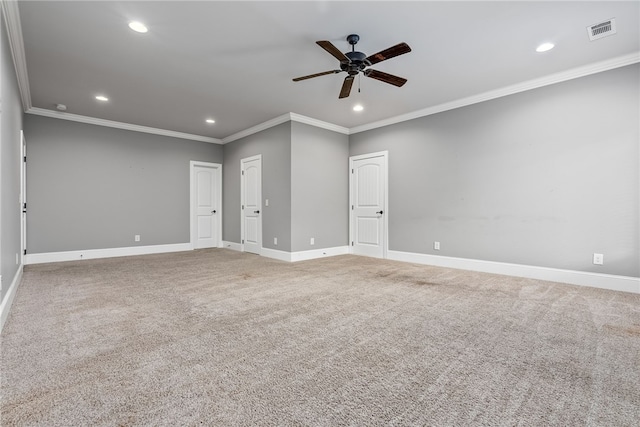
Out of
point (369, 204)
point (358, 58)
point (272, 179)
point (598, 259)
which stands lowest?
point (598, 259)

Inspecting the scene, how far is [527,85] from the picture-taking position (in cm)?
412

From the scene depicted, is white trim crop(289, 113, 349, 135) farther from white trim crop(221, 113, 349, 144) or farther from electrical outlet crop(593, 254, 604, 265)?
electrical outlet crop(593, 254, 604, 265)

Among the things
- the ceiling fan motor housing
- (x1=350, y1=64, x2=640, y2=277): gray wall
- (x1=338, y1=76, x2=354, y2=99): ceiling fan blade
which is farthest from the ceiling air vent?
(x1=338, y1=76, x2=354, y2=99): ceiling fan blade

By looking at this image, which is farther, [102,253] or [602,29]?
[102,253]

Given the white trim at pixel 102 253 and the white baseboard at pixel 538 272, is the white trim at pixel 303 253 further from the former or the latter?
the white trim at pixel 102 253

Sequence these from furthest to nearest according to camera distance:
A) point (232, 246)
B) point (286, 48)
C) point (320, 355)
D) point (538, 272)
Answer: point (232, 246) → point (538, 272) → point (286, 48) → point (320, 355)

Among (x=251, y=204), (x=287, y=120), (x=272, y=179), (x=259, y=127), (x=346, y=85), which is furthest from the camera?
(x=251, y=204)

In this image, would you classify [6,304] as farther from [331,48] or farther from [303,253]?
[303,253]

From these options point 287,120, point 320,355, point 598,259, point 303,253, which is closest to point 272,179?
point 287,120

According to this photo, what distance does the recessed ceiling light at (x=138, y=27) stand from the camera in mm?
2792

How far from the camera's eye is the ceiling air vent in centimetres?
283

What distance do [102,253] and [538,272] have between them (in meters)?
7.40

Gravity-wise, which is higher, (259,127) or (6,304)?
(259,127)

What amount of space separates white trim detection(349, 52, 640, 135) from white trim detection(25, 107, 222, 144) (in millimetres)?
4277
